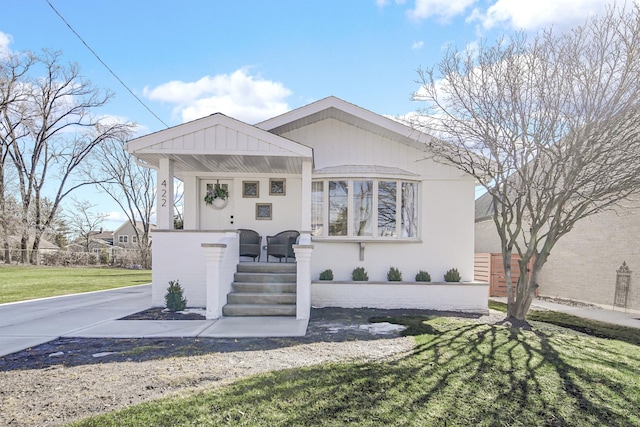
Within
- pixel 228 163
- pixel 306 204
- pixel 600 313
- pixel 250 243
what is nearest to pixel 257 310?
pixel 306 204

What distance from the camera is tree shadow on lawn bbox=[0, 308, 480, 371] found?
4.22 meters

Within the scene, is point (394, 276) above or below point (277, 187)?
below

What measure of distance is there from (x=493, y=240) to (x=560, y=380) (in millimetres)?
12759

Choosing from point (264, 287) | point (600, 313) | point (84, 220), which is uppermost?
point (84, 220)

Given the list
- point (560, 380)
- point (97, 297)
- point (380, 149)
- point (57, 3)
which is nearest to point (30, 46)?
point (57, 3)

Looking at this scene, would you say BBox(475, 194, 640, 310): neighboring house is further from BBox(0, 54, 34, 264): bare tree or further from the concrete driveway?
BBox(0, 54, 34, 264): bare tree

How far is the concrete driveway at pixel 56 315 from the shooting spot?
5.18 metres

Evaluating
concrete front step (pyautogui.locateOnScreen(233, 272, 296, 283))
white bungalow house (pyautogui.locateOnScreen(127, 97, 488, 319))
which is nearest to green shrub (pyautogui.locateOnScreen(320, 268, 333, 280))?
white bungalow house (pyautogui.locateOnScreen(127, 97, 488, 319))

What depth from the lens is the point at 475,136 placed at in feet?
23.8

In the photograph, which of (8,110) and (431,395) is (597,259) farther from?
(8,110)

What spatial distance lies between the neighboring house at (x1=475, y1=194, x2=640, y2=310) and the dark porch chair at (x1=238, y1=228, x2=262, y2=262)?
682 centimetres

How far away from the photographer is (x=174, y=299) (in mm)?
6949

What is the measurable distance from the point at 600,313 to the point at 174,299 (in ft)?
31.9

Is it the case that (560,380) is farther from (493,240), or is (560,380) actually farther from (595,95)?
(493,240)
